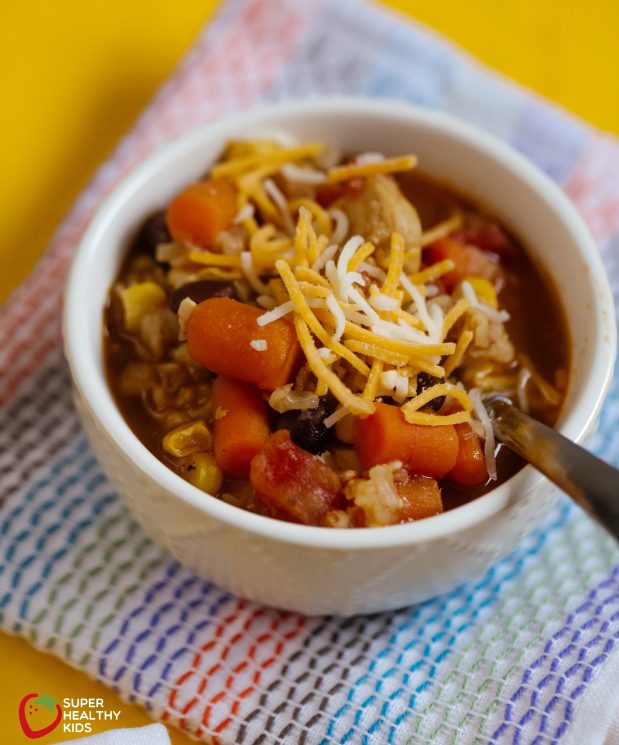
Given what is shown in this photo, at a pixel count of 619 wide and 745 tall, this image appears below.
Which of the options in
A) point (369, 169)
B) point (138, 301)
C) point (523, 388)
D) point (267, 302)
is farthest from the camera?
point (369, 169)

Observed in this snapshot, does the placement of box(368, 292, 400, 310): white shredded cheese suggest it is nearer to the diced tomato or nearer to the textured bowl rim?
the diced tomato

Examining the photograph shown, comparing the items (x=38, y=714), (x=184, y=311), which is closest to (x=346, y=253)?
(x=184, y=311)

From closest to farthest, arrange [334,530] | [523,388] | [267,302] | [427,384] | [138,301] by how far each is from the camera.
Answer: [334,530], [427,384], [267,302], [523,388], [138,301]

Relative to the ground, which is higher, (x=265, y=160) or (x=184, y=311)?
(x=265, y=160)

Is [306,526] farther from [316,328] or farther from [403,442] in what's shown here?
[316,328]

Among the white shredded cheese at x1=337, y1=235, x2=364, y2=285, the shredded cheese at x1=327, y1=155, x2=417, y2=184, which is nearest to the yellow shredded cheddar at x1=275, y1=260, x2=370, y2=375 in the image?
the white shredded cheese at x1=337, y1=235, x2=364, y2=285

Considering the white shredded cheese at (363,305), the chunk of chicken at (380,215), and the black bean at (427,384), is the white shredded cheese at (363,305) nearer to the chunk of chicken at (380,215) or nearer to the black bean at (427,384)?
the black bean at (427,384)

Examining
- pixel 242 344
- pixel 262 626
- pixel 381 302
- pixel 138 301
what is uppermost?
pixel 381 302
